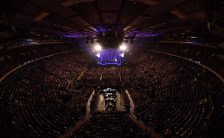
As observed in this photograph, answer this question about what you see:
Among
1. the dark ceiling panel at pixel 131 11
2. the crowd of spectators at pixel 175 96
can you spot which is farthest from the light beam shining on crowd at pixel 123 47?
the dark ceiling panel at pixel 131 11

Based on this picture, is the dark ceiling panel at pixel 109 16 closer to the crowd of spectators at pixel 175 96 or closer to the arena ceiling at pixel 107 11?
the arena ceiling at pixel 107 11

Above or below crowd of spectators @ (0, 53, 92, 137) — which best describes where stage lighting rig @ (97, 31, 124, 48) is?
above

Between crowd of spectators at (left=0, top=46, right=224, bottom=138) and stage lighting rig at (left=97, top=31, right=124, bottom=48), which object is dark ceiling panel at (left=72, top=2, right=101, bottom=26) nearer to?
stage lighting rig at (left=97, top=31, right=124, bottom=48)

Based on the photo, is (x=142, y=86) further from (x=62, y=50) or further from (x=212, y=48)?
(x=62, y=50)

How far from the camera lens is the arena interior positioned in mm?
14164

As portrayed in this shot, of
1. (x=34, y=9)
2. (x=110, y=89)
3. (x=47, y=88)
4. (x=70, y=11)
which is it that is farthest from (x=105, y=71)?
(x=34, y=9)

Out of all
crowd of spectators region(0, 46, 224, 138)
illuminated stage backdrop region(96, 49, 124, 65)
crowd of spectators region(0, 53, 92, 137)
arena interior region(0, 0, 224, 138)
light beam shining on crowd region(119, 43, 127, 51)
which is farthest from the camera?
light beam shining on crowd region(119, 43, 127, 51)

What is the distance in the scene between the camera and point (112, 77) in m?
30.1

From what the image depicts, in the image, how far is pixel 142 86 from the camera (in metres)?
25.7

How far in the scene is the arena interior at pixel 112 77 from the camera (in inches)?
558

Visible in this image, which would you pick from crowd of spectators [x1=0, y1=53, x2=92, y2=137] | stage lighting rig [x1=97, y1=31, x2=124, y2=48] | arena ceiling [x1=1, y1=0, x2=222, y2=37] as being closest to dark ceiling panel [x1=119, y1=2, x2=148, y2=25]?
arena ceiling [x1=1, y1=0, x2=222, y2=37]

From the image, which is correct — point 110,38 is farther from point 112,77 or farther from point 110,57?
point 110,57

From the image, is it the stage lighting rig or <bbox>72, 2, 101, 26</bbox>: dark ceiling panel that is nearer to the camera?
<bbox>72, 2, 101, 26</bbox>: dark ceiling panel

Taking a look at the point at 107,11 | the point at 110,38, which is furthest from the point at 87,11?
the point at 110,38
